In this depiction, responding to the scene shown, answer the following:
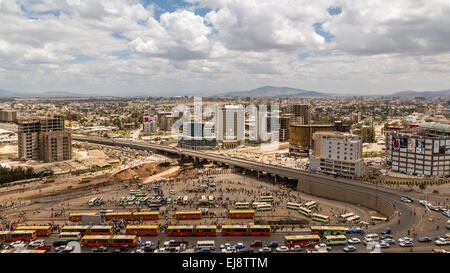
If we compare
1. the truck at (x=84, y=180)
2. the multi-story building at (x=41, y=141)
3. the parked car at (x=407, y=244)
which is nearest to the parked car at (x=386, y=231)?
the parked car at (x=407, y=244)

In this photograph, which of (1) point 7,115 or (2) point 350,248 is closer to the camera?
(2) point 350,248

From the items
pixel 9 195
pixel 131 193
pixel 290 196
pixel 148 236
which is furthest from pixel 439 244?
pixel 9 195

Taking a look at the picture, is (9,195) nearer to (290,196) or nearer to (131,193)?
(131,193)

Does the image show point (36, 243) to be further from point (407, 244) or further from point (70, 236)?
point (407, 244)

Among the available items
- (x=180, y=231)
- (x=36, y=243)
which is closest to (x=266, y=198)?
(x=180, y=231)

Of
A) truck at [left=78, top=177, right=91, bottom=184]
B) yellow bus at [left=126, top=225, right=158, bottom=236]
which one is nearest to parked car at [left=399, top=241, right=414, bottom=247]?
yellow bus at [left=126, top=225, right=158, bottom=236]

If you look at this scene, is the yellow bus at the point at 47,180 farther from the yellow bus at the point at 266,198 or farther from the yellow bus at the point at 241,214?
the yellow bus at the point at 266,198

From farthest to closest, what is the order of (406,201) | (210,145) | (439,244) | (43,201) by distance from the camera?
(210,145) → (43,201) → (406,201) → (439,244)
